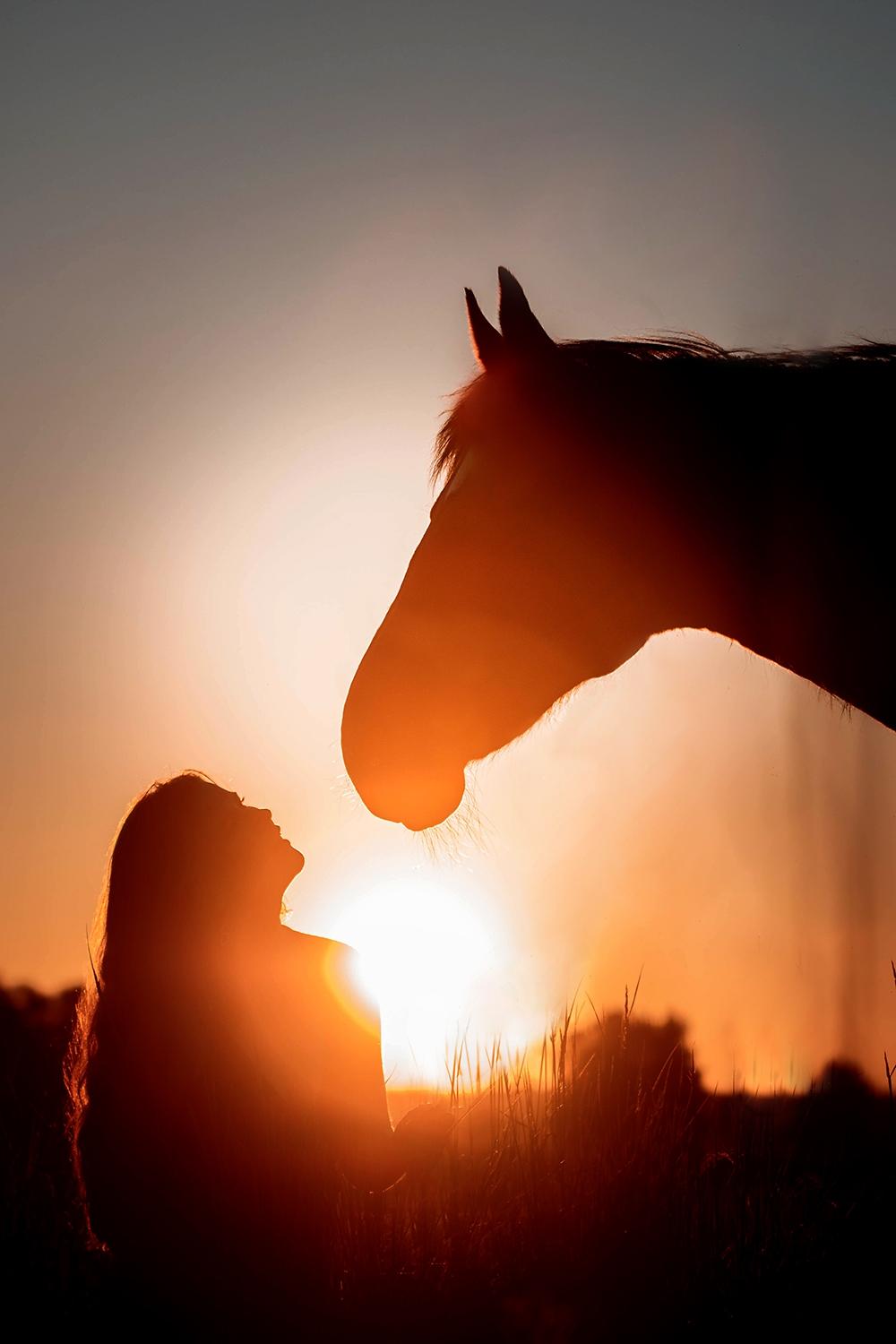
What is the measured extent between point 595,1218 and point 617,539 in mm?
1975

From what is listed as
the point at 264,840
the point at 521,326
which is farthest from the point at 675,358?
the point at 264,840

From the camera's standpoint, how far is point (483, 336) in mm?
2201

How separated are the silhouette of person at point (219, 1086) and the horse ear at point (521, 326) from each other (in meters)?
1.69

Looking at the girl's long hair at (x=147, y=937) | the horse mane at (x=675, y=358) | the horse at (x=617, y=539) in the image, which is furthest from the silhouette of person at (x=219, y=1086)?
the horse mane at (x=675, y=358)

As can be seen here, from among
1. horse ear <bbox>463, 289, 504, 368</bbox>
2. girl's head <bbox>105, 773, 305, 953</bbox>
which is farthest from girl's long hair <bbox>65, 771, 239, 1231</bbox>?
horse ear <bbox>463, 289, 504, 368</bbox>

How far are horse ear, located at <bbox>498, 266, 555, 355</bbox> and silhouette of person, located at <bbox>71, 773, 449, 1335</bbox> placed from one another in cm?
169

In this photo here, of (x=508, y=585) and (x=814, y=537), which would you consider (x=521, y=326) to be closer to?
(x=508, y=585)

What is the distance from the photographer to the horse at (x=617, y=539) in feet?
6.04

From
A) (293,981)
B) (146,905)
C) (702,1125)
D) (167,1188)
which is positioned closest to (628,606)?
(293,981)

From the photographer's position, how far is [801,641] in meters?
1.90

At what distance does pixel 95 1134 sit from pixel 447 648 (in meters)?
1.72

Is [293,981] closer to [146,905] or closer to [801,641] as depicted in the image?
[146,905]

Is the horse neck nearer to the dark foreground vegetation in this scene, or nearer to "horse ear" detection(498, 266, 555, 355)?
"horse ear" detection(498, 266, 555, 355)

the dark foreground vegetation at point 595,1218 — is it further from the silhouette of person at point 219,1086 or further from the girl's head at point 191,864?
the girl's head at point 191,864
